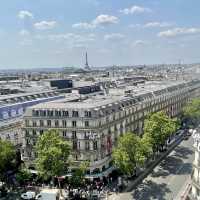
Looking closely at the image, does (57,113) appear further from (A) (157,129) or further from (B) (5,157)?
(A) (157,129)

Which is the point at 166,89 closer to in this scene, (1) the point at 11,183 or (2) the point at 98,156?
(2) the point at 98,156

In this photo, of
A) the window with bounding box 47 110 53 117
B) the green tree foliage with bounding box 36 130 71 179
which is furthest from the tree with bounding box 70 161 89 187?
the window with bounding box 47 110 53 117

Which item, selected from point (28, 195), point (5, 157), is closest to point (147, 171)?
point (28, 195)

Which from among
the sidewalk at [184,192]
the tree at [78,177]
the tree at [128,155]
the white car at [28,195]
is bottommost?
the white car at [28,195]

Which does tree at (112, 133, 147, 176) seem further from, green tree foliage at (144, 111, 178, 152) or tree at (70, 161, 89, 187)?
green tree foliage at (144, 111, 178, 152)

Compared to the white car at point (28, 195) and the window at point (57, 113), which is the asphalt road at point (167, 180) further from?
the window at point (57, 113)

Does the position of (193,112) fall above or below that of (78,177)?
above

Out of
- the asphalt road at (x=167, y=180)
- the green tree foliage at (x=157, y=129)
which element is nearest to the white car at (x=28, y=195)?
the asphalt road at (x=167, y=180)
